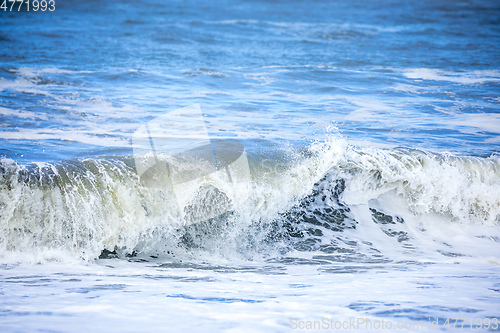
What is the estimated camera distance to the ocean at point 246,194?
3.96 meters

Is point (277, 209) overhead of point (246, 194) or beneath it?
beneath

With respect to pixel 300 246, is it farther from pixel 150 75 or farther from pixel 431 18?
pixel 431 18

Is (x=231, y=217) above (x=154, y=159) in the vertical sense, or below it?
below

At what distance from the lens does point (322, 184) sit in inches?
282

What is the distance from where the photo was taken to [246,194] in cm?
662

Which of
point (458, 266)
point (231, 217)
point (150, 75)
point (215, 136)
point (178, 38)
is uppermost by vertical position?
point (178, 38)

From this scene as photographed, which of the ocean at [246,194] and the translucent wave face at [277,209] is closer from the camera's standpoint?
the ocean at [246,194]

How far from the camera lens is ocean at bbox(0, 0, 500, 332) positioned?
156 inches

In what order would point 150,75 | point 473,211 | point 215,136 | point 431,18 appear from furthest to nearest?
point 431,18, point 150,75, point 215,136, point 473,211

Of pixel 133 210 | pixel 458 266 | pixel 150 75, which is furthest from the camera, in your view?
pixel 150 75

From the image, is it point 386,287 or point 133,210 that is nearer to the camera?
point 386,287

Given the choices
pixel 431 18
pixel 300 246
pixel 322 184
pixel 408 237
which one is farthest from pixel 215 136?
pixel 431 18

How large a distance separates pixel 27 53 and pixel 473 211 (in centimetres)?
1337

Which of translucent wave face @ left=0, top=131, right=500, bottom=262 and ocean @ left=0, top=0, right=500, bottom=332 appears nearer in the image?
ocean @ left=0, top=0, right=500, bottom=332
